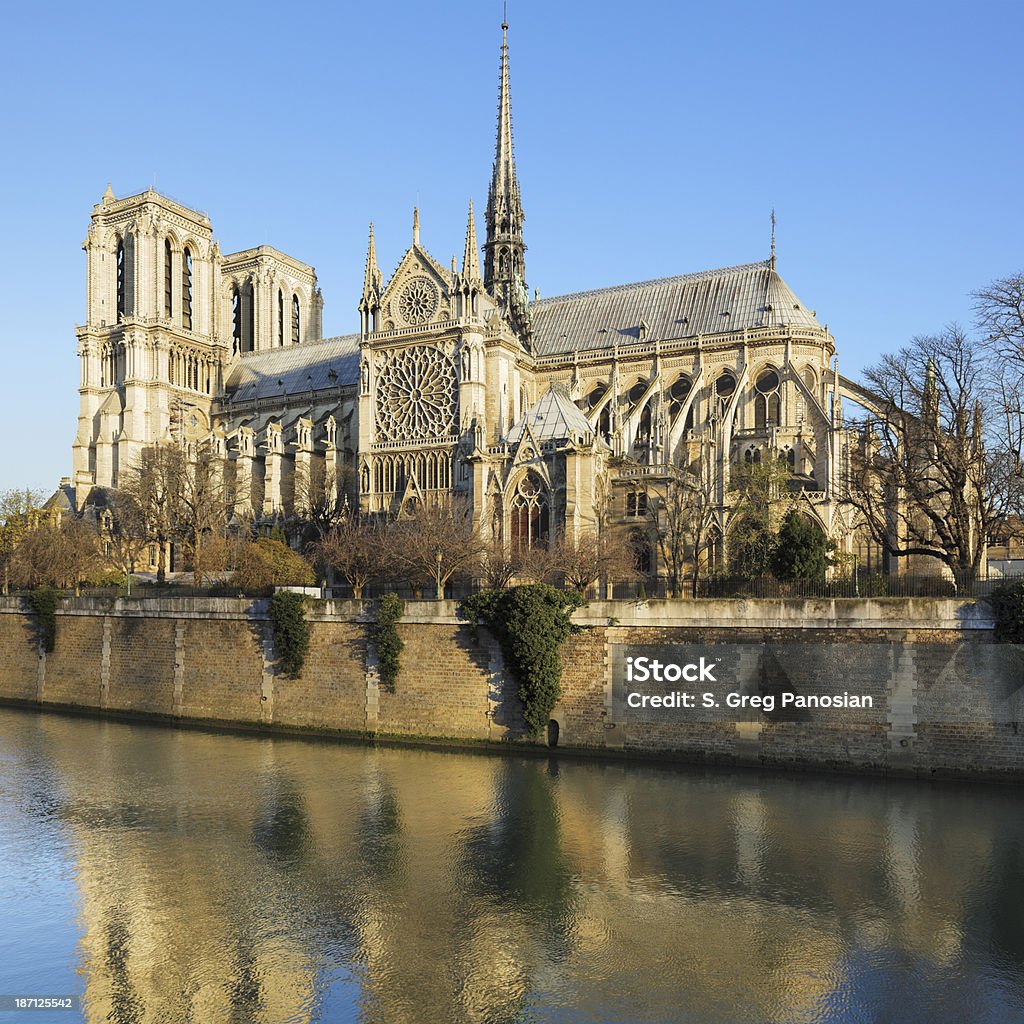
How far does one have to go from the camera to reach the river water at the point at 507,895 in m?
15.5

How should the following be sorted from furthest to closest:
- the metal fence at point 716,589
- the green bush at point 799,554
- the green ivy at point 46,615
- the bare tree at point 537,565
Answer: the green ivy at point 46,615, the bare tree at point 537,565, the green bush at point 799,554, the metal fence at point 716,589

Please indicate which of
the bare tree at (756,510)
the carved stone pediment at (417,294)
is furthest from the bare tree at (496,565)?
the carved stone pediment at (417,294)

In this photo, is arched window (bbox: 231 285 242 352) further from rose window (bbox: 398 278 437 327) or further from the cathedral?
rose window (bbox: 398 278 437 327)

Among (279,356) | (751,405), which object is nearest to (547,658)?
(751,405)

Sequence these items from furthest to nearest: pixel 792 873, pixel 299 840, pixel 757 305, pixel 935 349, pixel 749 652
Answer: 1. pixel 757 305
2. pixel 935 349
3. pixel 749 652
4. pixel 299 840
5. pixel 792 873

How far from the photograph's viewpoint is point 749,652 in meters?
31.0

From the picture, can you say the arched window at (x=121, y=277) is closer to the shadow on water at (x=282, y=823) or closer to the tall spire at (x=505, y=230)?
the tall spire at (x=505, y=230)

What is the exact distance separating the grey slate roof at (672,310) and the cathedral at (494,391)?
14 centimetres

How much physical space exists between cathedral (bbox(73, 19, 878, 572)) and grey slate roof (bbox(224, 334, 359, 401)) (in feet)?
0.76

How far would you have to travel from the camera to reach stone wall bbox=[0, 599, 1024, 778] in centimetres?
2852

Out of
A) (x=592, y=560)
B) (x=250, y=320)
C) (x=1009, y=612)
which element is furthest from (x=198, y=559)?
(x=250, y=320)

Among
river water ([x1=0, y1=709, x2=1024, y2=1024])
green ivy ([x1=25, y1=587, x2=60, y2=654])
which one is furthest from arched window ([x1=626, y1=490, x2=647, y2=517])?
green ivy ([x1=25, y1=587, x2=60, y2=654])

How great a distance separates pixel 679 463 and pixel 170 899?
41.1 metres

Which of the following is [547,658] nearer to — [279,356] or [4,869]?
[4,869]
